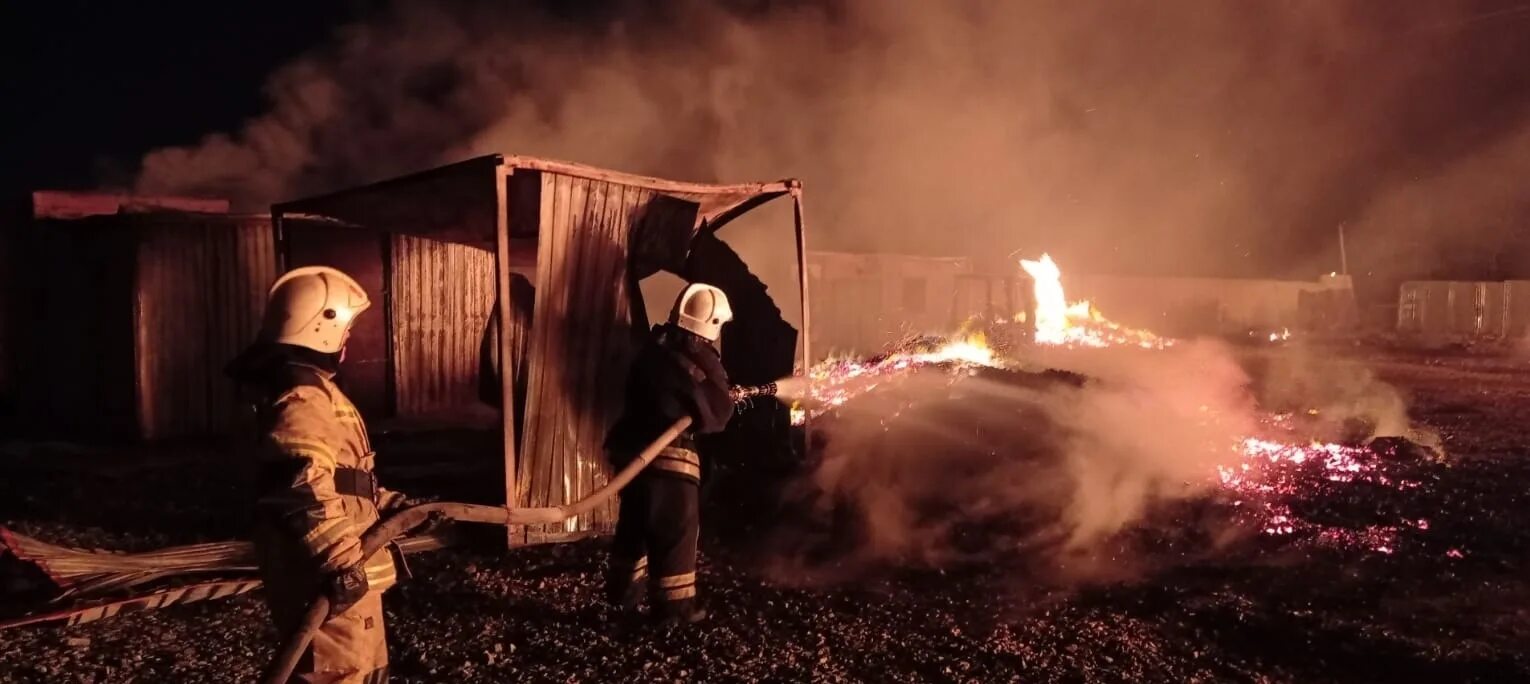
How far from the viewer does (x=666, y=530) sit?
4684mm

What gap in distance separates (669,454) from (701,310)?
31.2 inches

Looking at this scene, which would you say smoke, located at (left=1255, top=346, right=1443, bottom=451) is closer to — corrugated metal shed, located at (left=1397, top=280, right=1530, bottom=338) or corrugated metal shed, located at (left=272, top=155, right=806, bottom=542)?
corrugated metal shed, located at (left=272, top=155, right=806, bottom=542)

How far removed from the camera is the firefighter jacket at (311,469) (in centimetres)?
269

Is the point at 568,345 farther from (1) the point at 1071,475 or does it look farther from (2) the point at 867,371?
(2) the point at 867,371

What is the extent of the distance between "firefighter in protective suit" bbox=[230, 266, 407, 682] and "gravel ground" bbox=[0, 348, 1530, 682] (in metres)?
1.42

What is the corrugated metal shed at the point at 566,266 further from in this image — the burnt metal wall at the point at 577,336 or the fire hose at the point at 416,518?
the fire hose at the point at 416,518

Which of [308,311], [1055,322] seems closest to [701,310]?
[308,311]

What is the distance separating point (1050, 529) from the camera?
21.7 feet

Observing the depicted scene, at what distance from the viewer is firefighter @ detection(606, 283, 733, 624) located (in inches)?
185

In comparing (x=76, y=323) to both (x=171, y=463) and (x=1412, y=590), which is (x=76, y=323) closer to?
(x=171, y=463)

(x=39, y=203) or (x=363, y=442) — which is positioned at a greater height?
(x=39, y=203)

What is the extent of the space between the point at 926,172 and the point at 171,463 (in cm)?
2125

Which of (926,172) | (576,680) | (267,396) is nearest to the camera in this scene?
(267,396)

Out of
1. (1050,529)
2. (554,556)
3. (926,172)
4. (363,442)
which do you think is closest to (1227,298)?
(926,172)
